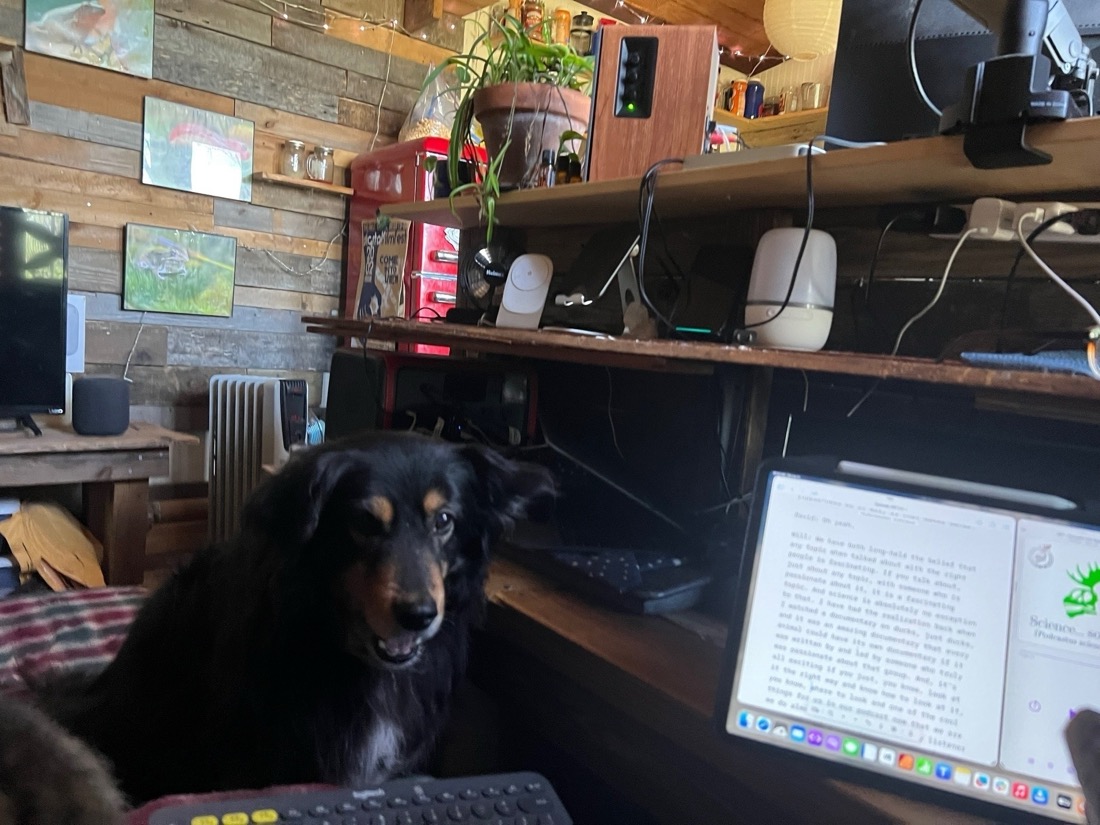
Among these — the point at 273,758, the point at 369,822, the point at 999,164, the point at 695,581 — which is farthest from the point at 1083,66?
the point at 273,758

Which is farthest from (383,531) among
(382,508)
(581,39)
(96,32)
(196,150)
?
(96,32)

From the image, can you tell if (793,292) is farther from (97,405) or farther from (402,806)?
(97,405)

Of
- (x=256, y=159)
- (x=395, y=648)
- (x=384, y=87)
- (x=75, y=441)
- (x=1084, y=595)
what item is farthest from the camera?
(x=384, y=87)

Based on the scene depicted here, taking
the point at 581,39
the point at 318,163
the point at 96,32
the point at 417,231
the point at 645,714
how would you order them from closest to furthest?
the point at 645,714 < the point at 581,39 < the point at 96,32 < the point at 417,231 < the point at 318,163

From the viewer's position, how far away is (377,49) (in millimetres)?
3348

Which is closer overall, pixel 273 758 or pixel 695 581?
pixel 273 758

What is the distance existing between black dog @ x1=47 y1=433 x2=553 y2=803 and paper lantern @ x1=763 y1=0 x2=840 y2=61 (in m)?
2.08

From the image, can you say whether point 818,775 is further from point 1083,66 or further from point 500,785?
point 1083,66

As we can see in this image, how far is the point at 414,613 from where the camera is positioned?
88cm

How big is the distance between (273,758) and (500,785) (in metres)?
0.32

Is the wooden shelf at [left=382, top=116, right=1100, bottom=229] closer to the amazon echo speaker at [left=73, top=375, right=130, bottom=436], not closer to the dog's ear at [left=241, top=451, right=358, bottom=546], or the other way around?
the dog's ear at [left=241, top=451, right=358, bottom=546]

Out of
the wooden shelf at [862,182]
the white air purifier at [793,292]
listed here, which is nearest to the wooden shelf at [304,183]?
the wooden shelf at [862,182]

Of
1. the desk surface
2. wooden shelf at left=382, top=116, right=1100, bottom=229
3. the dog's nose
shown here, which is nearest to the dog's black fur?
the dog's nose

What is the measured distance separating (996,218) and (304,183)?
290cm
